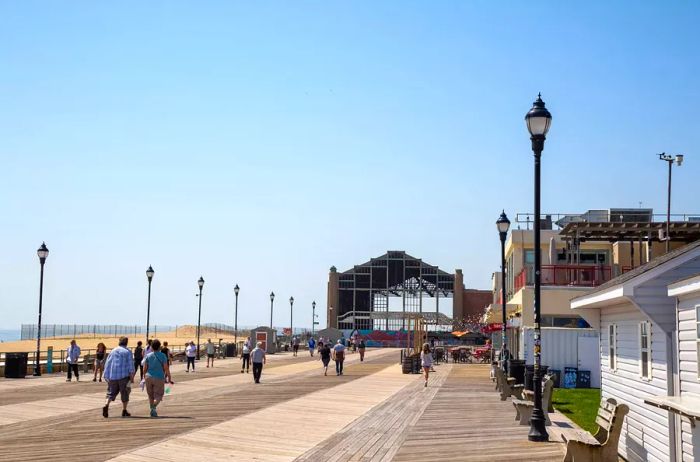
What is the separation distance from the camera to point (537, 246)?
15023mm

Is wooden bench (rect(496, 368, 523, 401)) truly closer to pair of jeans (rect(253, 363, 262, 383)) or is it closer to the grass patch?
the grass patch

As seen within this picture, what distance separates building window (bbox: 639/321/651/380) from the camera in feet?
41.9

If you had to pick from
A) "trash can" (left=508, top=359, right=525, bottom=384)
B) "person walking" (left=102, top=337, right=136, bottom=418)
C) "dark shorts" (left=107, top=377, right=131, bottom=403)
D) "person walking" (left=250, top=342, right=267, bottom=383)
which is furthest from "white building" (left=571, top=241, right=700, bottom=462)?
"person walking" (left=250, top=342, right=267, bottom=383)

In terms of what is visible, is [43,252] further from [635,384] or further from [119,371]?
[635,384]

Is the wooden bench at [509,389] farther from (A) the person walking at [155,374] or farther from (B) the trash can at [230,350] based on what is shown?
(B) the trash can at [230,350]

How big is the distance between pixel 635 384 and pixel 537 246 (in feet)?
9.53

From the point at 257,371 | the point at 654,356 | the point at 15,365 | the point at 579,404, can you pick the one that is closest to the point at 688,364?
the point at 654,356

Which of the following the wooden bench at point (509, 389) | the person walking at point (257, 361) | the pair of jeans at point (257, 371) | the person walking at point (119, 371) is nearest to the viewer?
the person walking at point (119, 371)

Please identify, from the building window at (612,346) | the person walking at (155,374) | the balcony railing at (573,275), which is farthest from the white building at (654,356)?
the balcony railing at (573,275)

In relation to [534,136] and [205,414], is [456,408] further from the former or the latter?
[534,136]

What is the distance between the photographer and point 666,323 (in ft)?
38.6

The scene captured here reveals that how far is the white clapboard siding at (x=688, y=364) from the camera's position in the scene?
34.1 ft

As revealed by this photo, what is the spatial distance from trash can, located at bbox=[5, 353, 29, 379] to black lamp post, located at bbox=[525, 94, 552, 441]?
23.5 m

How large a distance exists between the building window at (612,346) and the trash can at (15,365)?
2405 centimetres
